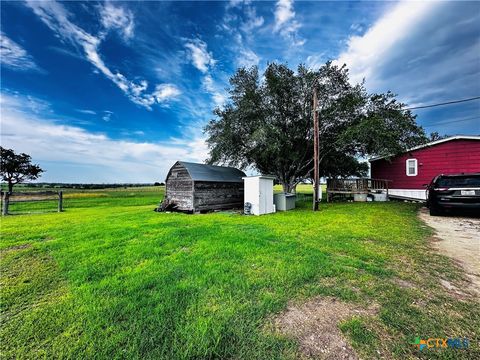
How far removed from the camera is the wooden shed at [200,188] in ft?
40.4

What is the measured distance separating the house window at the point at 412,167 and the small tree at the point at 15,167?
5577cm

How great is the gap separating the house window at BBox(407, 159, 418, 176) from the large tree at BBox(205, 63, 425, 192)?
403 cm

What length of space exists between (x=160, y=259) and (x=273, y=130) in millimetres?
12776

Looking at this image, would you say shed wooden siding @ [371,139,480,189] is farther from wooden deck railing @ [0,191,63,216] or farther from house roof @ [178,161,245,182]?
wooden deck railing @ [0,191,63,216]

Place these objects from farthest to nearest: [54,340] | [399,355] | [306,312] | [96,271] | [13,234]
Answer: [13,234] < [96,271] < [306,312] < [54,340] < [399,355]

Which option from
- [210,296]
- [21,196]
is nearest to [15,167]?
[21,196]

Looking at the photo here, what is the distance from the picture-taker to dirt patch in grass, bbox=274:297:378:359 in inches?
69.2

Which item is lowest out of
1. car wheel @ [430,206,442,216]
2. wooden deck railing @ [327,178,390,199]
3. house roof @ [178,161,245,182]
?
car wheel @ [430,206,442,216]

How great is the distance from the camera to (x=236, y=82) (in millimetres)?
16297

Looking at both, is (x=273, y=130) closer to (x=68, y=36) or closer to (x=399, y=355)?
(x=68, y=36)

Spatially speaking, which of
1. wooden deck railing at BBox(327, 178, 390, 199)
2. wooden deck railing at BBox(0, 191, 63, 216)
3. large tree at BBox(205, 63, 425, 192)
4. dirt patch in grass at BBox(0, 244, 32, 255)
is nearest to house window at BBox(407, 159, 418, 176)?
wooden deck railing at BBox(327, 178, 390, 199)

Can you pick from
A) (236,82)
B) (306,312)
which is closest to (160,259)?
(306,312)

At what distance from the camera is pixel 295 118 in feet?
54.5

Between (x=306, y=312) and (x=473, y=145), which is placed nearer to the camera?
(x=306, y=312)
